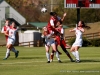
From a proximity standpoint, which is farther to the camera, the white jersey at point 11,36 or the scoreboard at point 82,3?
the scoreboard at point 82,3

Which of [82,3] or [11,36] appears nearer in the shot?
[11,36]

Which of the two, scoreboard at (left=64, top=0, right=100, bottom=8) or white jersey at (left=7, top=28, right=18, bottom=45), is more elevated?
scoreboard at (left=64, top=0, right=100, bottom=8)

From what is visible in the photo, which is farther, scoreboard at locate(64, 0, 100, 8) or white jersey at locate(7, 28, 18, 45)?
scoreboard at locate(64, 0, 100, 8)

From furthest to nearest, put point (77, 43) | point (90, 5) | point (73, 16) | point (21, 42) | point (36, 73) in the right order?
point (73, 16), point (21, 42), point (90, 5), point (77, 43), point (36, 73)

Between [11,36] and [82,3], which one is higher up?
[82,3]

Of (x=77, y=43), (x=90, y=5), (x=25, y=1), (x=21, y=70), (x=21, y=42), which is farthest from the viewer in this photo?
(x=25, y=1)

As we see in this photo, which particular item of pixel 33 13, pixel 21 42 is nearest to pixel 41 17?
pixel 33 13

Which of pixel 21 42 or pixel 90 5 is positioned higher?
pixel 90 5

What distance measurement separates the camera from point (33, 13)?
386 feet

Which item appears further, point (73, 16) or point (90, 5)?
point (73, 16)

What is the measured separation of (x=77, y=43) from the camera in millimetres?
23250

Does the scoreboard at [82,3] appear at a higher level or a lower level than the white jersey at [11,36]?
higher

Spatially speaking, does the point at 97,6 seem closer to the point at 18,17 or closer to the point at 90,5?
the point at 90,5

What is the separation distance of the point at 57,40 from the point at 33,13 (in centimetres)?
9390
